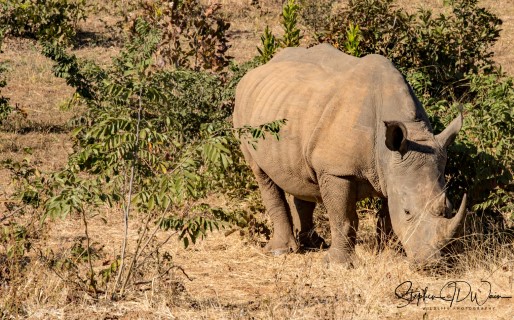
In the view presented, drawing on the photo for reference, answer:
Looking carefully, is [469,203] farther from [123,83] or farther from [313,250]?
[123,83]

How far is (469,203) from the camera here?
8977 millimetres

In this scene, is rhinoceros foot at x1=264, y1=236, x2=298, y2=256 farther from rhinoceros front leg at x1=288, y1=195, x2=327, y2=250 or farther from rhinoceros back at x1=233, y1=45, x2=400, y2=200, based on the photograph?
rhinoceros back at x1=233, y1=45, x2=400, y2=200

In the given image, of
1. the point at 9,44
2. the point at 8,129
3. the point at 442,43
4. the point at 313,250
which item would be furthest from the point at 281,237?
the point at 9,44

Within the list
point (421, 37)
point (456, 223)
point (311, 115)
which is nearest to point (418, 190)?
point (456, 223)

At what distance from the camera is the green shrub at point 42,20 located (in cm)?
1680

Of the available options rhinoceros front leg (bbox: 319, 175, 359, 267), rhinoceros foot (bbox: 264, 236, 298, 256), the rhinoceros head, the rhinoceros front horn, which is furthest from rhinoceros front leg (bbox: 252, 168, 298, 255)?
the rhinoceros front horn

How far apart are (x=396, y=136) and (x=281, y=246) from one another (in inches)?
78.7

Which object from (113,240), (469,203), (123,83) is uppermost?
(123,83)

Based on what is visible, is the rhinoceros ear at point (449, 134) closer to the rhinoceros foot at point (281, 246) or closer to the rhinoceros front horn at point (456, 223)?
the rhinoceros front horn at point (456, 223)

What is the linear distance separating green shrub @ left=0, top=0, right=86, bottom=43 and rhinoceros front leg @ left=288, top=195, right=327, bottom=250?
8.60 meters

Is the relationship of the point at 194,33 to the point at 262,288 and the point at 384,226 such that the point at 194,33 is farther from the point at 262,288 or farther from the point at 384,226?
the point at 262,288

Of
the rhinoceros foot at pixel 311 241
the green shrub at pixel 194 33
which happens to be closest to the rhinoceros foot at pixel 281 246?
the rhinoceros foot at pixel 311 241

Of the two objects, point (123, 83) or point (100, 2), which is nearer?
point (123, 83)

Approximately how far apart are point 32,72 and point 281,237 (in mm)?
8359
